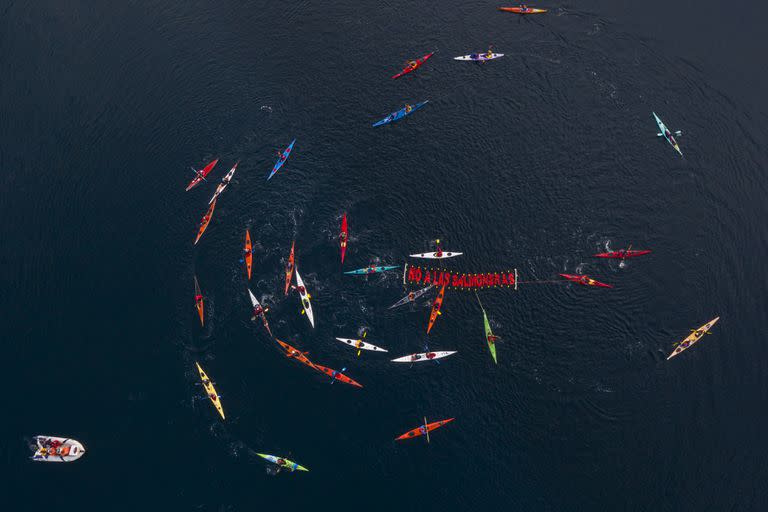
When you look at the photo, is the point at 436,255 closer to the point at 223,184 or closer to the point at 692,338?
the point at 223,184

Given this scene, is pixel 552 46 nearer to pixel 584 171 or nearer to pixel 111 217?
pixel 584 171

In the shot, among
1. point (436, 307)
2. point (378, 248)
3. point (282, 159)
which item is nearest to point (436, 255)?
point (436, 307)

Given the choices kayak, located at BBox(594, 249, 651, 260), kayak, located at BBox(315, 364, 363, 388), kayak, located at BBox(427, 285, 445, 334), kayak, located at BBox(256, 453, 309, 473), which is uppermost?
kayak, located at BBox(594, 249, 651, 260)

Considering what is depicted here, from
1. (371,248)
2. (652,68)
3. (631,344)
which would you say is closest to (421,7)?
(652,68)

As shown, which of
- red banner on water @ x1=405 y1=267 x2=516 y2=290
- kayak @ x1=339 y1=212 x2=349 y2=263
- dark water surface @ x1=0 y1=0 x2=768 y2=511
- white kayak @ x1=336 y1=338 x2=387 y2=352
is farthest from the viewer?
kayak @ x1=339 y1=212 x2=349 y2=263

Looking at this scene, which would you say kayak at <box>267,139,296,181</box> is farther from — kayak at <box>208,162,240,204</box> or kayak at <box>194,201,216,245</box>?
kayak at <box>194,201,216,245</box>

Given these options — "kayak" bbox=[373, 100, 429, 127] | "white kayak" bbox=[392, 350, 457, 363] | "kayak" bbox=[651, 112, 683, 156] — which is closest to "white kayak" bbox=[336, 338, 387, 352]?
"white kayak" bbox=[392, 350, 457, 363]

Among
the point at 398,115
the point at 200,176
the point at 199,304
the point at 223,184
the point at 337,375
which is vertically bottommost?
the point at 337,375
